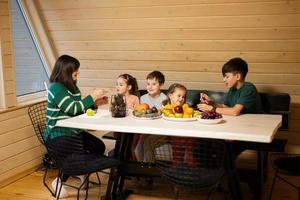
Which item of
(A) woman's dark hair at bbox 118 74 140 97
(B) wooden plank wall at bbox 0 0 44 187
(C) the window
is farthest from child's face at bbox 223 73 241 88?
(C) the window

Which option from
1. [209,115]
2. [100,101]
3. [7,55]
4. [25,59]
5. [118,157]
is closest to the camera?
[209,115]

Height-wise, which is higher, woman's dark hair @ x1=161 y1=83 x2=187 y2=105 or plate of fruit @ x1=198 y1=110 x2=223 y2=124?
woman's dark hair @ x1=161 y1=83 x2=187 y2=105

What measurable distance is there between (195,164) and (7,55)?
83.1 inches

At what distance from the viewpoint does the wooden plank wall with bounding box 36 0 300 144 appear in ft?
11.4

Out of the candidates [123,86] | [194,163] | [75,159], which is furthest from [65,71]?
[194,163]

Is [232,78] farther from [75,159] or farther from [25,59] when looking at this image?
[25,59]

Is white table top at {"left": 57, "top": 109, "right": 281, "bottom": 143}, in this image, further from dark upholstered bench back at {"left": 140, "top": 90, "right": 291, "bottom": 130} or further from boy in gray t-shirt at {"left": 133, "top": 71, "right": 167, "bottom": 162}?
dark upholstered bench back at {"left": 140, "top": 90, "right": 291, "bottom": 130}

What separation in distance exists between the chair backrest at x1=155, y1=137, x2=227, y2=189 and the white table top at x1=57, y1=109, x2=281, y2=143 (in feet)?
0.19

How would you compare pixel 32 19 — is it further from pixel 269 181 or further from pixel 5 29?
pixel 269 181

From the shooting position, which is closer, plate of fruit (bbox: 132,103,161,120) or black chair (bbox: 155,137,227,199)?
black chair (bbox: 155,137,227,199)

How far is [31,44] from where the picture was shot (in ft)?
14.8

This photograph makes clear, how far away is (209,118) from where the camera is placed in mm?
2713

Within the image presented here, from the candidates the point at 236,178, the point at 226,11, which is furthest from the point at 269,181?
the point at 226,11

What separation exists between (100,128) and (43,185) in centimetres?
133
